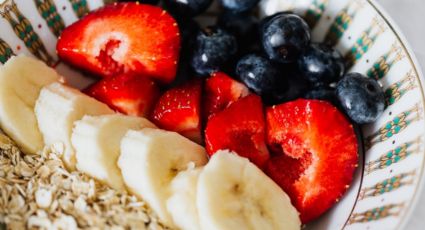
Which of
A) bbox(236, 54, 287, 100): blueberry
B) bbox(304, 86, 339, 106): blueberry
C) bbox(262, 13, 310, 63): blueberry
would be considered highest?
bbox(262, 13, 310, 63): blueberry

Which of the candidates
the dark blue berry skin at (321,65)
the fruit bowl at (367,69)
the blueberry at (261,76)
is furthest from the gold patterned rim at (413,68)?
the blueberry at (261,76)

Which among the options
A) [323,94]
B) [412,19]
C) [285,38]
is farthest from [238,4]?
[412,19]

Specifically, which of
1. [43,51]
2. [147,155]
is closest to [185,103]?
[147,155]

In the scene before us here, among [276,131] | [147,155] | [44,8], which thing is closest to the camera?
[147,155]

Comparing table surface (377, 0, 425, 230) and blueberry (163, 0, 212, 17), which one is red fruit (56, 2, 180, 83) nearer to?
blueberry (163, 0, 212, 17)

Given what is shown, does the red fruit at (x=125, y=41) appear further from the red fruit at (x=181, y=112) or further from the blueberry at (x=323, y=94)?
the blueberry at (x=323, y=94)

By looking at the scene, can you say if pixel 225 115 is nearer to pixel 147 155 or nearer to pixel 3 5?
pixel 147 155

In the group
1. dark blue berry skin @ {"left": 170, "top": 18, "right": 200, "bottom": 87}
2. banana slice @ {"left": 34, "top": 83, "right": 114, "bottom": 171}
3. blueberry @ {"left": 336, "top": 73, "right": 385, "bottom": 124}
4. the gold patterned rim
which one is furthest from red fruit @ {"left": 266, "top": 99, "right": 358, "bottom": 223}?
banana slice @ {"left": 34, "top": 83, "right": 114, "bottom": 171}
